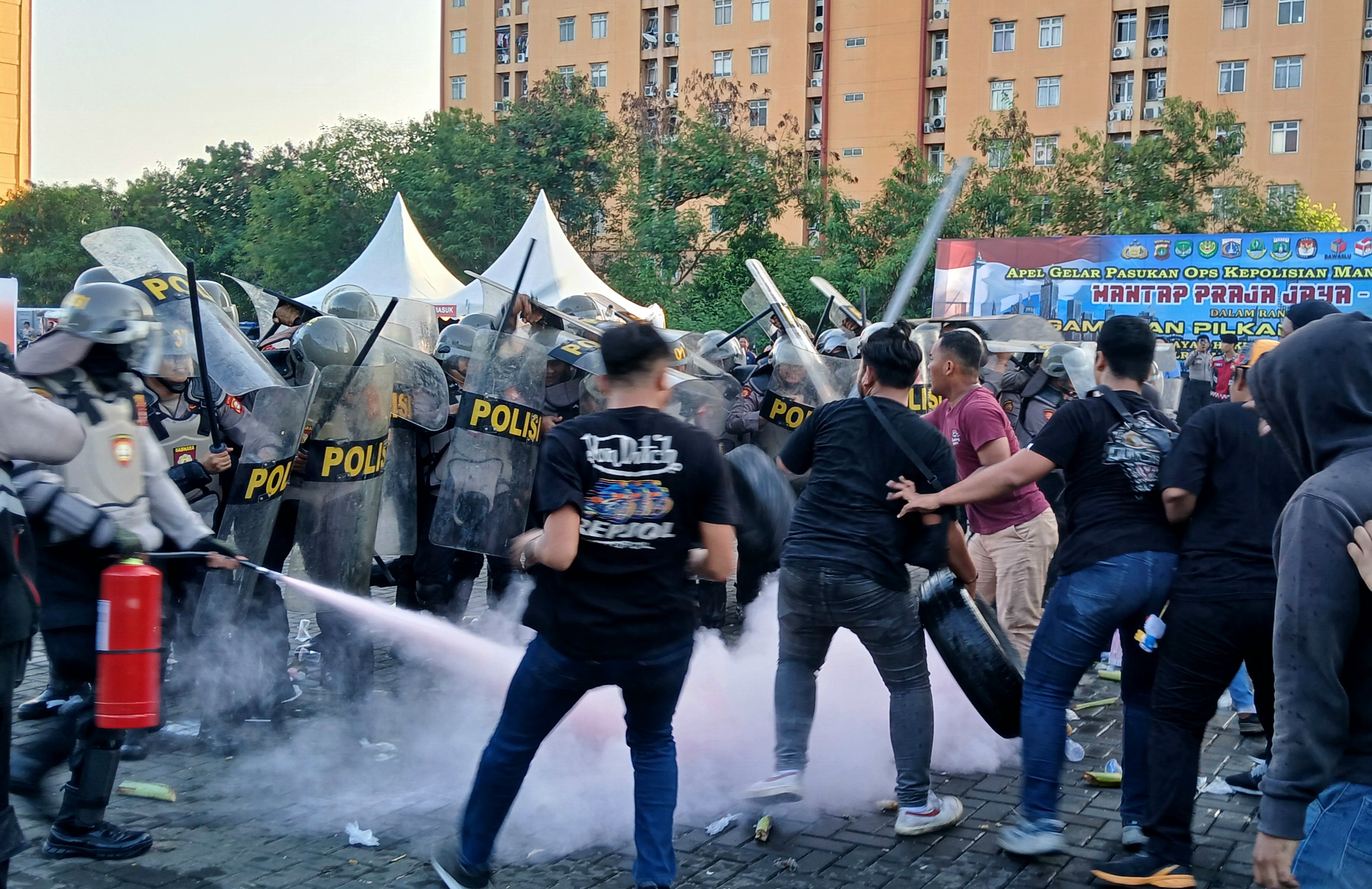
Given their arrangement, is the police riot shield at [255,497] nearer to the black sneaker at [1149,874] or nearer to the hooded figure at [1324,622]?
the black sneaker at [1149,874]

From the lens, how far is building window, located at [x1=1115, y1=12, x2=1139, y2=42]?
155ft

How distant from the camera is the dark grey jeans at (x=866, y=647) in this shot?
14.5 ft

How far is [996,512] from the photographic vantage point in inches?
224

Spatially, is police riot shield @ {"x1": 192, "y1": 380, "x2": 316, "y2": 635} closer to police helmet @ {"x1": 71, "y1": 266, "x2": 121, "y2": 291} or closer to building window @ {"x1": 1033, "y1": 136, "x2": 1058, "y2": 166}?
police helmet @ {"x1": 71, "y1": 266, "x2": 121, "y2": 291}

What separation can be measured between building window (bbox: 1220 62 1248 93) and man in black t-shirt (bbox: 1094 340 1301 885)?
156 feet

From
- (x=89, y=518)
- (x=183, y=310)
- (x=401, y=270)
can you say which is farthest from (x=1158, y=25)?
(x=89, y=518)

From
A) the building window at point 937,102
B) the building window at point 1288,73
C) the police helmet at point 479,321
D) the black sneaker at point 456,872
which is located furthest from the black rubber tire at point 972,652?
the building window at point 937,102

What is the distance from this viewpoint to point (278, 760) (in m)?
5.26

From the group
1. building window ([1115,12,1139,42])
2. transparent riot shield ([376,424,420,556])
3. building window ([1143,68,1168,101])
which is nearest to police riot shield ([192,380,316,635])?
transparent riot shield ([376,424,420,556])

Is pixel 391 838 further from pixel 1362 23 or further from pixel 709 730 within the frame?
pixel 1362 23

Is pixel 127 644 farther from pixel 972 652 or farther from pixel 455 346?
pixel 455 346

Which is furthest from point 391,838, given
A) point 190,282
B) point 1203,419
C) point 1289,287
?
point 1289,287

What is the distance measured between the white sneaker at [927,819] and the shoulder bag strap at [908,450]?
3.94 feet

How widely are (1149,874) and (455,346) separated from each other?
4.98m
